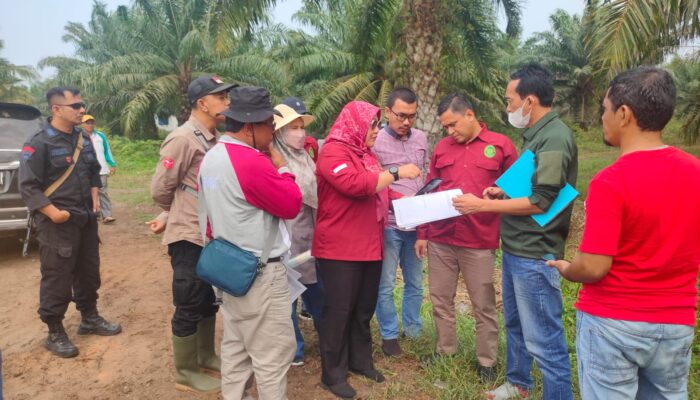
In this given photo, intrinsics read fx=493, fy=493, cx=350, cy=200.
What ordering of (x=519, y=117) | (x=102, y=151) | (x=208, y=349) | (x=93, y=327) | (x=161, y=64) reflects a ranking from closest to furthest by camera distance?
1. (x=519, y=117)
2. (x=208, y=349)
3. (x=93, y=327)
4. (x=102, y=151)
5. (x=161, y=64)

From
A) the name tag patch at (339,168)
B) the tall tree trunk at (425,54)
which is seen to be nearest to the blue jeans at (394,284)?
the name tag patch at (339,168)

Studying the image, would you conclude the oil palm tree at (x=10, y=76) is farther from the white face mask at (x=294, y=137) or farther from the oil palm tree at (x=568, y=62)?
the white face mask at (x=294, y=137)

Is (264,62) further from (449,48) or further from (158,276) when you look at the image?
(158,276)

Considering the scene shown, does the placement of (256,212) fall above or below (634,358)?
above

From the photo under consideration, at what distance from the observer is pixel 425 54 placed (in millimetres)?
6625

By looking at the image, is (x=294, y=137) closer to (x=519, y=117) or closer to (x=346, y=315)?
(x=346, y=315)

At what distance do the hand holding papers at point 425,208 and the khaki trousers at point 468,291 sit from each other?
1.36ft

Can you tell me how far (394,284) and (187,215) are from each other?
1.61m

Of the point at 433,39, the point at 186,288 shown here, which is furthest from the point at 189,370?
the point at 433,39

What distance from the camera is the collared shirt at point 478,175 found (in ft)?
10.2

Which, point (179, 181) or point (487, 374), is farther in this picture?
point (487, 374)

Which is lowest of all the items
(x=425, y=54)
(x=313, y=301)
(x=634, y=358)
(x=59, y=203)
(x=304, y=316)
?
(x=304, y=316)

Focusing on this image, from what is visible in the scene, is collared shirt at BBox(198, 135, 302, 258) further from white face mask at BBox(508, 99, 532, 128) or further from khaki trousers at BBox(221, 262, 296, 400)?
white face mask at BBox(508, 99, 532, 128)

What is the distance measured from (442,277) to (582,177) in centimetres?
1059
